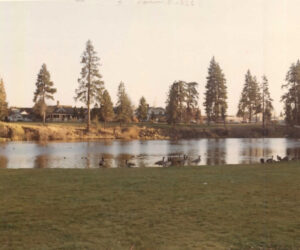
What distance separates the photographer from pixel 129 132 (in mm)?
66312

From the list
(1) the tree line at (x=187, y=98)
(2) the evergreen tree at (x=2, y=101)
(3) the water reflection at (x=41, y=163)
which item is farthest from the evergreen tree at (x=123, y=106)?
(3) the water reflection at (x=41, y=163)

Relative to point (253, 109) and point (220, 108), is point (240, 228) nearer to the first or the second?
point (220, 108)

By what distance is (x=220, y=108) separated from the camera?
8375 cm

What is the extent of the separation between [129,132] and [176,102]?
2321 cm

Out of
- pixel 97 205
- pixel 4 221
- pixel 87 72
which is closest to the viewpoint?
pixel 4 221

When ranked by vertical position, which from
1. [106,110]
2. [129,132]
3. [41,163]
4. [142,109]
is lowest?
[41,163]

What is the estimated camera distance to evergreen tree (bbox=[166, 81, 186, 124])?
81.4 metres

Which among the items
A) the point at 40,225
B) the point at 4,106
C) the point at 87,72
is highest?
the point at 87,72

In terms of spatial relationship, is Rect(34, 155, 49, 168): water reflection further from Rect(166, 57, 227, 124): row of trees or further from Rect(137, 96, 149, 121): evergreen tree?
Rect(137, 96, 149, 121): evergreen tree

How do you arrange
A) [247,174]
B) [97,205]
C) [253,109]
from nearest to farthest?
[97,205]
[247,174]
[253,109]

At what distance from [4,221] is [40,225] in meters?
0.95

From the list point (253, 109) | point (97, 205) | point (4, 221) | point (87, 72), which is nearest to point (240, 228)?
point (97, 205)

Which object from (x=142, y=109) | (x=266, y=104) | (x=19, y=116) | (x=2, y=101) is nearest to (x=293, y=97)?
(x=266, y=104)

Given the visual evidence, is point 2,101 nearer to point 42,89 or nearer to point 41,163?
point 42,89
